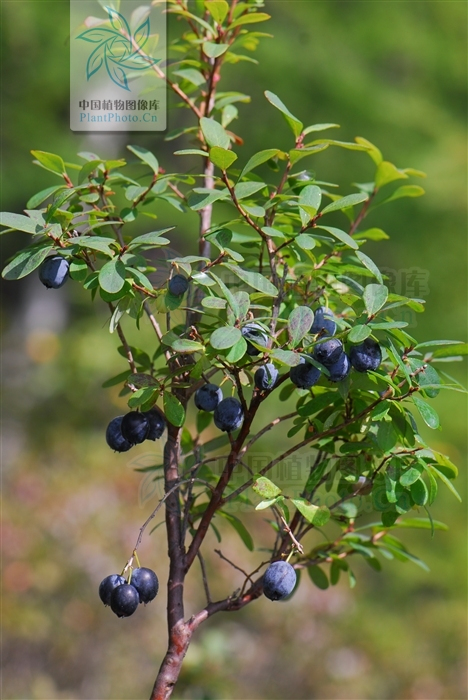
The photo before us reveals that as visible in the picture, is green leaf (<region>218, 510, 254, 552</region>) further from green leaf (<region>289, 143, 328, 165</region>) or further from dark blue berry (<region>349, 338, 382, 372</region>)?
green leaf (<region>289, 143, 328, 165</region>)

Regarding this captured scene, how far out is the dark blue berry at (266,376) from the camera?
0.72 metres

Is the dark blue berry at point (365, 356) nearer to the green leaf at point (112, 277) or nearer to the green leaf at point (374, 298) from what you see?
the green leaf at point (374, 298)

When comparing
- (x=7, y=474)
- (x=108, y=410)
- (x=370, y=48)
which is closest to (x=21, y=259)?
(x=7, y=474)

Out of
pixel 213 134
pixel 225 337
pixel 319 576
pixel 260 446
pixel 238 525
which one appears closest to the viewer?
pixel 225 337

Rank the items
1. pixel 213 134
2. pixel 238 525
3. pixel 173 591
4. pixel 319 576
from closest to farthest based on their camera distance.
A: pixel 213 134 < pixel 173 591 < pixel 238 525 < pixel 319 576

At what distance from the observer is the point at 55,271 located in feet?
2.50

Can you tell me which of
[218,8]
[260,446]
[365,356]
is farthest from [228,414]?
[260,446]

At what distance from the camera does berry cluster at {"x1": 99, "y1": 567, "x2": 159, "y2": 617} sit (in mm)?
740

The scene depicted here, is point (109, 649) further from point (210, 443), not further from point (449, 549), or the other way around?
point (449, 549)

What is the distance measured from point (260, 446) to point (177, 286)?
114 inches

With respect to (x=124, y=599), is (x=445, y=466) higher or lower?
higher

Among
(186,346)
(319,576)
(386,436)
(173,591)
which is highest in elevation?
(186,346)

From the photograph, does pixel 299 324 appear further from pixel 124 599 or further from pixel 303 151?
pixel 124 599

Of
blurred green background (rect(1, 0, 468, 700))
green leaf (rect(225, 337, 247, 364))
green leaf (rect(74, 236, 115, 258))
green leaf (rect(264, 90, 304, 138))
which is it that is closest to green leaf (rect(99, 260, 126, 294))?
green leaf (rect(74, 236, 115, 258))
